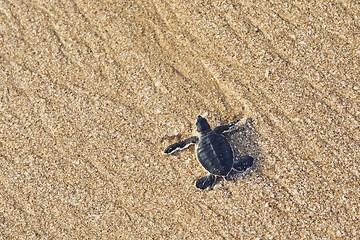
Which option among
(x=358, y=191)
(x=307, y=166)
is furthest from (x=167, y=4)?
(x=358, y=191)

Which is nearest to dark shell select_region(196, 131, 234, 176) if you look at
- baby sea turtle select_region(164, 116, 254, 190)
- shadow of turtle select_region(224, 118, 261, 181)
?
baby sea turtle select_region(164, 116, 254, 190)

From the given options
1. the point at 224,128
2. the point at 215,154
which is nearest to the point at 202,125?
the point at 224,128

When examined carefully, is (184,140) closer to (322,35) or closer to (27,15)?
(322,35)

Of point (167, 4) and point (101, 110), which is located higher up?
point (167, 4)

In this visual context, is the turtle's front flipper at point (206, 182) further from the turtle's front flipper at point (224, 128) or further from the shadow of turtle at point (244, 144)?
the turtle's front flipper at point (224, 128)

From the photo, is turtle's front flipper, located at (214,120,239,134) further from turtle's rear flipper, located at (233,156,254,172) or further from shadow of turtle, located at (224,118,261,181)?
turtle's rear flipper, located at (233,156,254,172)

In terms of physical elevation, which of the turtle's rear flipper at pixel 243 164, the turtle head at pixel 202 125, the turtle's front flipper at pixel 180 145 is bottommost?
the turtle's rear flipper at pixel 243 164

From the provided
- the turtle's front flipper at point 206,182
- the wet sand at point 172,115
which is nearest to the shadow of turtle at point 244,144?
the wet sand at point 172,115
